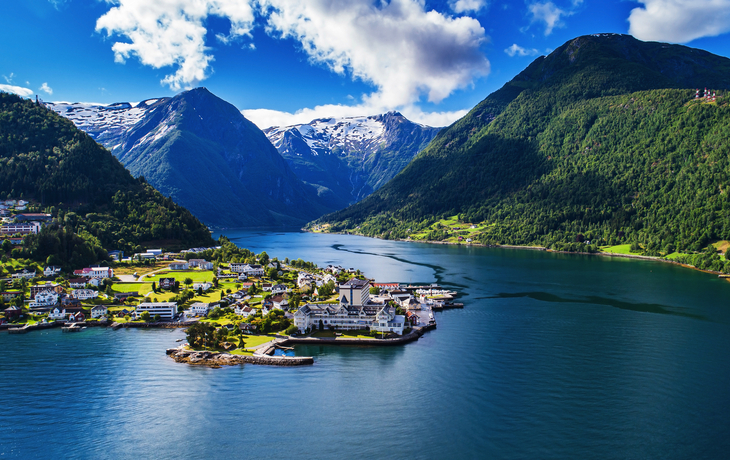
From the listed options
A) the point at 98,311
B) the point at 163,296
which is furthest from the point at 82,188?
the point at 98,311

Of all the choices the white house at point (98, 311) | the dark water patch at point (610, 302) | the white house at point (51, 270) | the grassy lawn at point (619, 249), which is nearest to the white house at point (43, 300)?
the white house at point (98, 311)

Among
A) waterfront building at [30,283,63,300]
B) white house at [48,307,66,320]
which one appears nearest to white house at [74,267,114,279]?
waterfront building at [30,283,63,300]

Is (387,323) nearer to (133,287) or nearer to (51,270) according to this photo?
(133,287)

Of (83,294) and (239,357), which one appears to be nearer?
(239,357)

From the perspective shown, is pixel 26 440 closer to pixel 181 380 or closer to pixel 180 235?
pixel 181 380

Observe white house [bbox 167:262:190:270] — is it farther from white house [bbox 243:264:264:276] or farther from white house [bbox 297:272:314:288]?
white house [bbox 297:272:314:288]

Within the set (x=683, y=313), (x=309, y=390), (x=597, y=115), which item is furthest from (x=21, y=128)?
(x=597, y=115)
